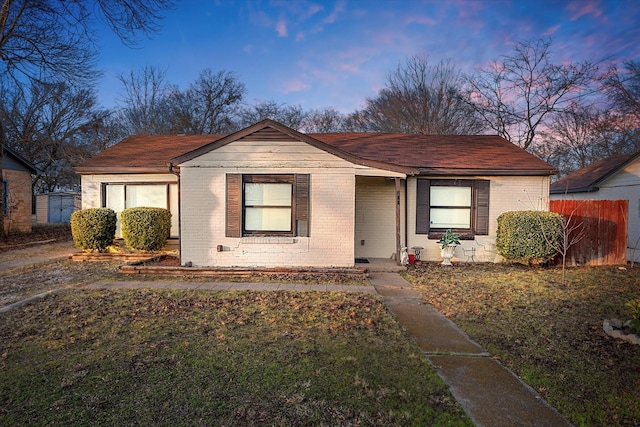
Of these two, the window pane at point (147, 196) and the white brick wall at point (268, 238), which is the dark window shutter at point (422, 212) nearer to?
the white brick wall at point (268, 238)

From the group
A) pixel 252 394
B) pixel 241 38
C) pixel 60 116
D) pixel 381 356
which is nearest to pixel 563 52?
pixel 241 38

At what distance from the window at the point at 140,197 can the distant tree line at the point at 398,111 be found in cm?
770

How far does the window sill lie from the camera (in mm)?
8930

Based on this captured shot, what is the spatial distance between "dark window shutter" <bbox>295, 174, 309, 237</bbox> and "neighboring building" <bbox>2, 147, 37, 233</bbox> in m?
15.6

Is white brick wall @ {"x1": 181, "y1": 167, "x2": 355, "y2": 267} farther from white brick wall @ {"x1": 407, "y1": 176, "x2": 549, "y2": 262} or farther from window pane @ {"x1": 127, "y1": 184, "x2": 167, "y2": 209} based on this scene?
window pane @ {"x1": 127, "y1": 184, "x2": 167, "y2": 209}

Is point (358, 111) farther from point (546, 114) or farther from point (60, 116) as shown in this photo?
point (60, 116)

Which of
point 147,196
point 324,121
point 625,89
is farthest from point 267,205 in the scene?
point 625,89

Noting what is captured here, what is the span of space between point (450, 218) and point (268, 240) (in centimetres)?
562

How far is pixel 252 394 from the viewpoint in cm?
301

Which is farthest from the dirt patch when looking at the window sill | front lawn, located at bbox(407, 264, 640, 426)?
front lawn, located at bbox(407, 264, 640, 426)

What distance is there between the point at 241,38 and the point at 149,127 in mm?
17065

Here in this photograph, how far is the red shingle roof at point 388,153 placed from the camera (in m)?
8.93

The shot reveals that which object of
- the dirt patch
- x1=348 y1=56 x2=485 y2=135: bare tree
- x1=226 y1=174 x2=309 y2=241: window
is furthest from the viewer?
x1=348 y1=56 x2=485 y2=135: bare tree

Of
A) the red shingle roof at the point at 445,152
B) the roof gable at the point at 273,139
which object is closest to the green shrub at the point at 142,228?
the roof gable at the point at 273,139
